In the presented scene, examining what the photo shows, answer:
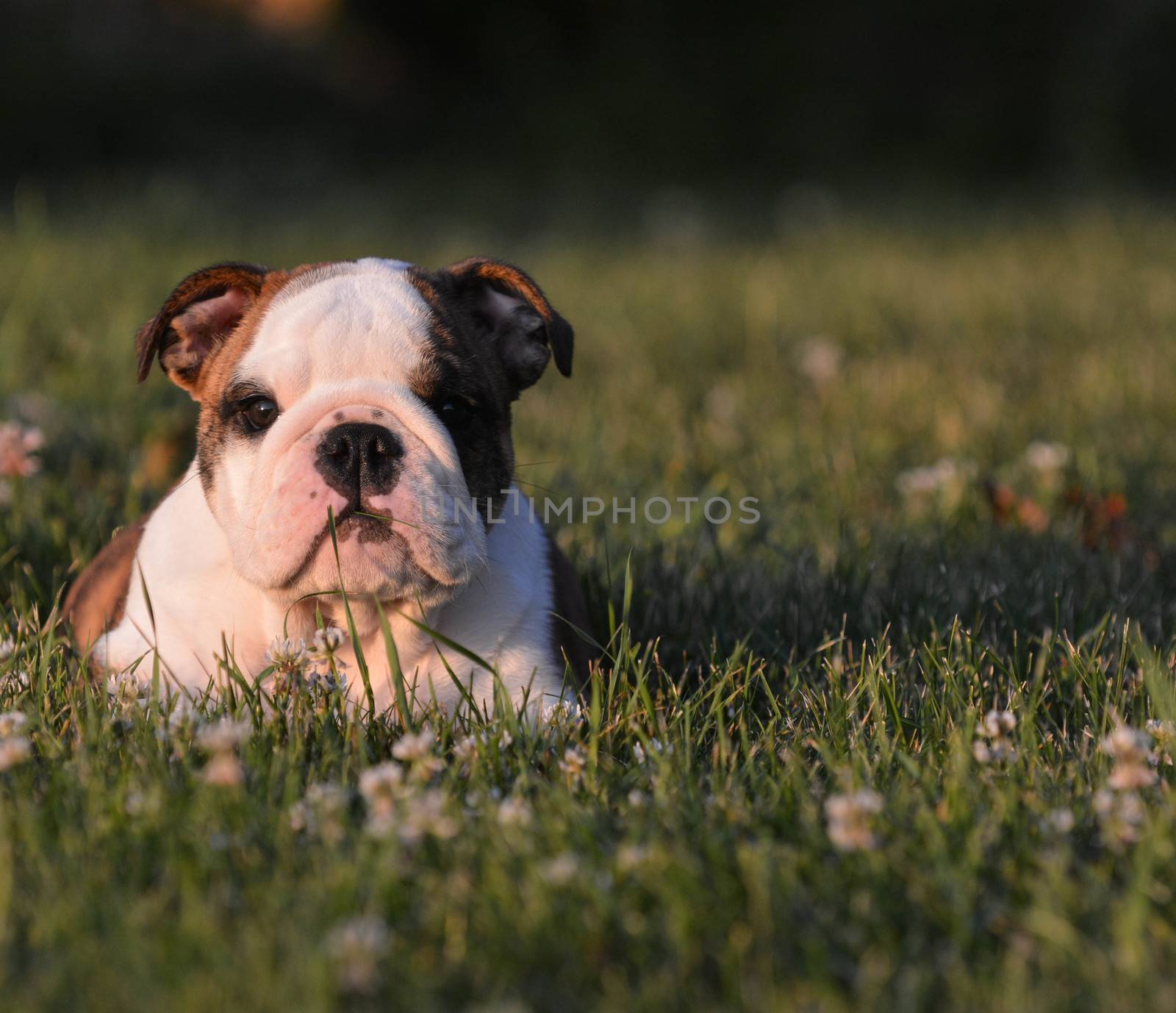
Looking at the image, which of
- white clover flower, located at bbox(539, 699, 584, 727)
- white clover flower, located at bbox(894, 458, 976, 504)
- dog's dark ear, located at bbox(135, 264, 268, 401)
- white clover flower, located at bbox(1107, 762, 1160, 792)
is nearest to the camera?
white clover flower, located at bbox(1107, 762, 1160, 792)

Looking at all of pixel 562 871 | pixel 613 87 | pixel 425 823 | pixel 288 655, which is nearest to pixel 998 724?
pixel 562 871

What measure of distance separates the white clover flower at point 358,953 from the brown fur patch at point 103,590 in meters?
1.82

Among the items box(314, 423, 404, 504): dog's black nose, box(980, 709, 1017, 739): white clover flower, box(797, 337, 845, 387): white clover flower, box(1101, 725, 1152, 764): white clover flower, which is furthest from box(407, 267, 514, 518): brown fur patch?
box(797, 337, 845, 387): white clover flower

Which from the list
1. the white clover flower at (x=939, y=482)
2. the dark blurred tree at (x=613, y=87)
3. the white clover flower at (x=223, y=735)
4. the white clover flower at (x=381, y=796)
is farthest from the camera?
the dark blurred tree at (x=613, y=87)

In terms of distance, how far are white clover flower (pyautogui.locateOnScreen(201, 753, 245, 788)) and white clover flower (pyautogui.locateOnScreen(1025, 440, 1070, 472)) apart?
3.56m

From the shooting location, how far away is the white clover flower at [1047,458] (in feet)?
16.5

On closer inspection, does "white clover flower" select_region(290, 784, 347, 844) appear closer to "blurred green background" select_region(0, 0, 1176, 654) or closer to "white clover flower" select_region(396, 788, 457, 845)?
"white clover flower" select_region(396, 788, 457, 845)

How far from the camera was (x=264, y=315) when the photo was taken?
3.38 meters

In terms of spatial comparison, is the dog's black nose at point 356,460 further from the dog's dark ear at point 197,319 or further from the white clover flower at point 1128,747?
the white clover flower at point 1128,747

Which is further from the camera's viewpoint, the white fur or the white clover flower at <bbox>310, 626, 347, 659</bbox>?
the white fur

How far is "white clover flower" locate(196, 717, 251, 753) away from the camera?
2314mm

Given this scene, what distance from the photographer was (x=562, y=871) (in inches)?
82.4

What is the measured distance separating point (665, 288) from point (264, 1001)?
23.9ft

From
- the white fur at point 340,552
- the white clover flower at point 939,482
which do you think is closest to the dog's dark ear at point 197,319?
the white fur at point 340,552
